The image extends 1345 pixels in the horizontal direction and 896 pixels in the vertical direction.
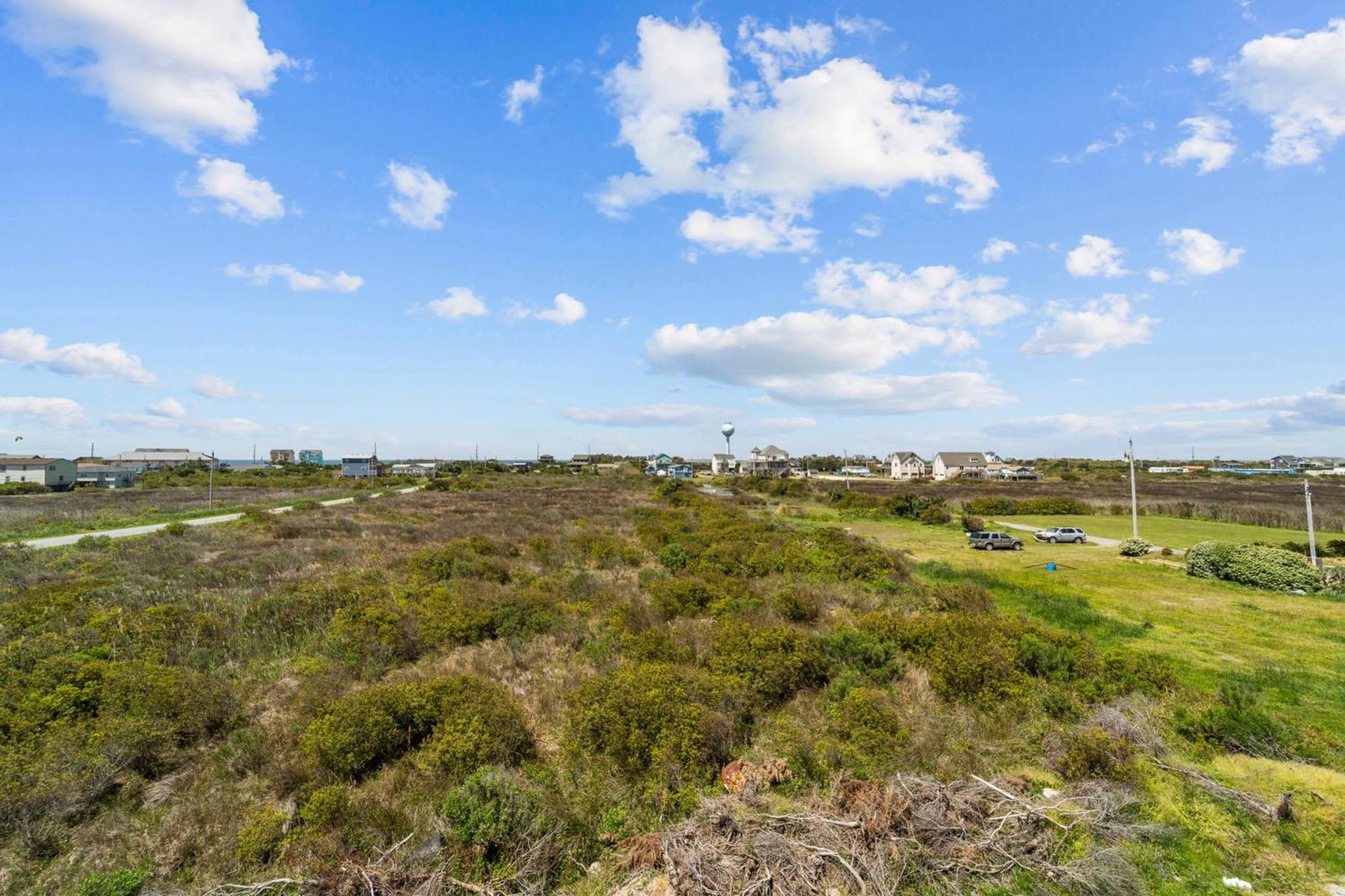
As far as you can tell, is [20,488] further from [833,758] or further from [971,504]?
[971,504]

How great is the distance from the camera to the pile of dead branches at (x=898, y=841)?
5320mm

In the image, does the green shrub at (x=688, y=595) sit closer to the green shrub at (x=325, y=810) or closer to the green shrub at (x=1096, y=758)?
the green shrub at (x=1096, y=758)

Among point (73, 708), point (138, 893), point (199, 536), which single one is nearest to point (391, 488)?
point (199, 536)

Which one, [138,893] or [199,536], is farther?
[199,536]

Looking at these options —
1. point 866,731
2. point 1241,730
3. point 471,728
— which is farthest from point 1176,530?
point 471,728

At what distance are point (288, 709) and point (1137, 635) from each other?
19.6 meters

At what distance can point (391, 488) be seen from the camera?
204 ft

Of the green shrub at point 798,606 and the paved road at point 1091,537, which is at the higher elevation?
the green shrub at point 798,606

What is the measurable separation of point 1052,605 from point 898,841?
579 inches

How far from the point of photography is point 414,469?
126m

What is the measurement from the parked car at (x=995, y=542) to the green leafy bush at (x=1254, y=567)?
7.66 metres

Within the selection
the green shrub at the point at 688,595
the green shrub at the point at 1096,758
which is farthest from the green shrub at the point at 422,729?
the green shrub at the point at 1096,758

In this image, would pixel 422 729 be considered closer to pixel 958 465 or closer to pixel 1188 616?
pixel 1188 616

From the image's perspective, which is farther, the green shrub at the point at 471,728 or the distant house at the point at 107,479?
the distant house at the point at 107,479
